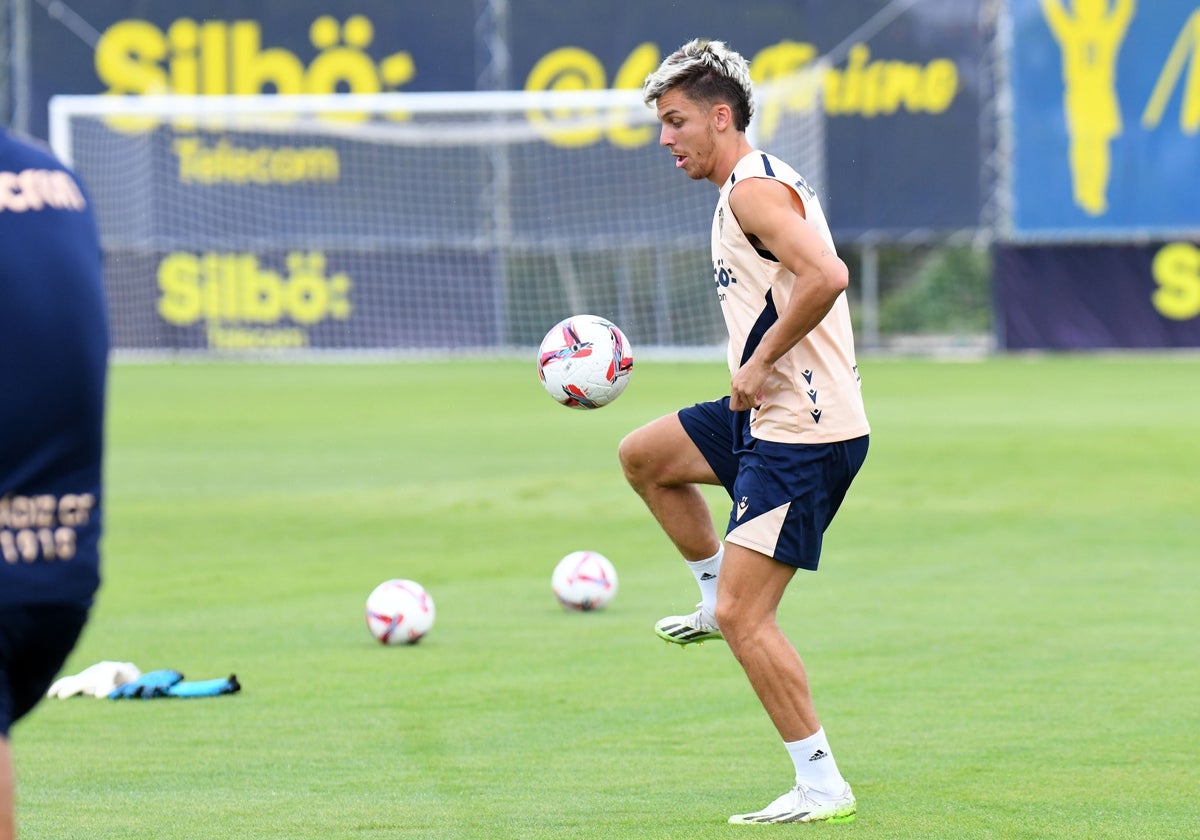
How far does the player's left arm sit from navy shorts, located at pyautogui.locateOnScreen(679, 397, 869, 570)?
229 mm

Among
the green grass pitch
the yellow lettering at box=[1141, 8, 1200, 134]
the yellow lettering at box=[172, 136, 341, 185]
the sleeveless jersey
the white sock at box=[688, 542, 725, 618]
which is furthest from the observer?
the yellow lettering at box=[172, 136, 341, 185]

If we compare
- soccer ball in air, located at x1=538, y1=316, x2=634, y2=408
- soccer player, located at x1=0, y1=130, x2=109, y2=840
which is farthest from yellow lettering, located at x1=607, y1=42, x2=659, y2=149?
soccer player, located at x1=0, y1=130, x2=109, y2=840

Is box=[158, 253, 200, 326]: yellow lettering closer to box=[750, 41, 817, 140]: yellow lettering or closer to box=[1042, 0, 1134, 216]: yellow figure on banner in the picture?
box=[750, 41, 817, 140]: yellow lettering

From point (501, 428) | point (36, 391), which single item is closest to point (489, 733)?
point (36, 391)

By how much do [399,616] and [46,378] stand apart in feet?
19.3

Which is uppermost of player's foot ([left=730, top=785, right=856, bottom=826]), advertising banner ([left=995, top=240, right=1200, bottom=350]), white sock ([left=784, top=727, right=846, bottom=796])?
white sock ([left=784, top=727, right=846, bottom=796])

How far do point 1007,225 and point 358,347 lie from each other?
12.0 meters

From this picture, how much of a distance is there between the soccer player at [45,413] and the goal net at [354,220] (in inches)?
1228

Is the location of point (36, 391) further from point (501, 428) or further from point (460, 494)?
point (501, 428)

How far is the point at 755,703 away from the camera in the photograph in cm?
791

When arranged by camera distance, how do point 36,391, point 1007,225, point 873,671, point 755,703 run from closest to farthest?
point 36,391, point 755,703, point 873,671, point 1007,225

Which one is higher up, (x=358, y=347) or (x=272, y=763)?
(x=272, y=763)

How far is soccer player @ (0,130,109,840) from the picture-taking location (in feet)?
11.1

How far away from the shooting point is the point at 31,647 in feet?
11.4
